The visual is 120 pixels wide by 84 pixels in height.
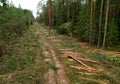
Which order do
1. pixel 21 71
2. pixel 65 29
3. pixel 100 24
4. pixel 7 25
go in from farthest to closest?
1. pixel 65 29
2. pixel 100 24
3. pixel 7 25
4. pixel 21 71

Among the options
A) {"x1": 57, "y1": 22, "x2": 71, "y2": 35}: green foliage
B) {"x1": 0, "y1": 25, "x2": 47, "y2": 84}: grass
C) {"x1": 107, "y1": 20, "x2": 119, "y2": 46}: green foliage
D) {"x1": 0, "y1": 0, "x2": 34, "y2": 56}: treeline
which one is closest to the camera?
{"x1": 0, "y1": 25, "x2": 47, "y2": 84}: grass

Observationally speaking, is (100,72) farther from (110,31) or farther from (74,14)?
(74,14)

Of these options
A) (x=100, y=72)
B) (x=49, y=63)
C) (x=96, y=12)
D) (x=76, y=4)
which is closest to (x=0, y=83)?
(x=49, y=63)

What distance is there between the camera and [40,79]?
8.87 m

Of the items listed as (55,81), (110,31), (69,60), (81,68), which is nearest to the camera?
(55,81)

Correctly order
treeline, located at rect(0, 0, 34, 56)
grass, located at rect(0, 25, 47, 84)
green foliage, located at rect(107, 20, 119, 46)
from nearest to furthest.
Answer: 1. grass, located at rect(0, 25, 47, 84)
2. treeline, located at rect(0, 0, 34, 56)
3. green foliage, located at rect(107, 20, 119, 46)

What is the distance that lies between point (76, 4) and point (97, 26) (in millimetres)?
10265

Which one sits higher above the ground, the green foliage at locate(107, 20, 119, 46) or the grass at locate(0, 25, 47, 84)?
the green foliage at locate(107, 20, 119, 46)

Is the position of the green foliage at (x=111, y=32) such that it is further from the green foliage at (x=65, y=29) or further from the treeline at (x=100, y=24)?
the green foliage at (x=65, y=29)

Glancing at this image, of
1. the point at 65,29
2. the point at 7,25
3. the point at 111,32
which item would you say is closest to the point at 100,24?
the point at 111,32

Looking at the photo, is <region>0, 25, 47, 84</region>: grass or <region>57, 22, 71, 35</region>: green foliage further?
<region>57, 22, 71, 35</region>: green foliage

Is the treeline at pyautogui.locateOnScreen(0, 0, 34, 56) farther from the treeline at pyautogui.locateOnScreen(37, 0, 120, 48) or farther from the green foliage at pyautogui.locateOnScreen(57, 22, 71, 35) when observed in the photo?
the treeline at pyautogui.locateOnScreen(37, 0, 120, 48)

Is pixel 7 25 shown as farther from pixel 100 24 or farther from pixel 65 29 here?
pixel 65 29

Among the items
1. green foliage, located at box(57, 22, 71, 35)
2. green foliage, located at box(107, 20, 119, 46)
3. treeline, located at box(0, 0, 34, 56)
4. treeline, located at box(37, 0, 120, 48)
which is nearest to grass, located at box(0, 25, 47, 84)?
treeline, located at box(0, 0, 34, 56)
